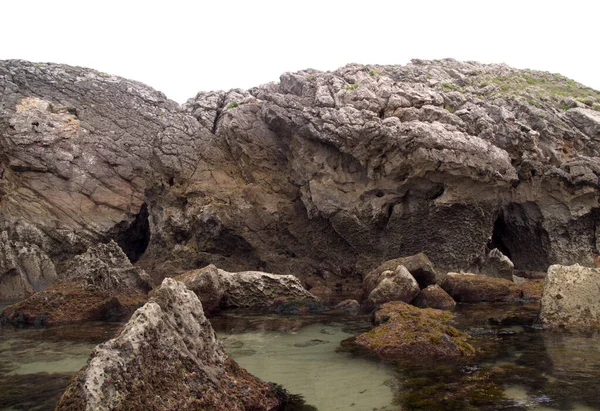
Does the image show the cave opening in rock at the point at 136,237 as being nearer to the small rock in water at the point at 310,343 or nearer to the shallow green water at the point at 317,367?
the shallow green water at the point at 317,367

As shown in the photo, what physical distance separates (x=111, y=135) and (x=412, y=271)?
22629 millimetres

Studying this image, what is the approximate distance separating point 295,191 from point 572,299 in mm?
18100

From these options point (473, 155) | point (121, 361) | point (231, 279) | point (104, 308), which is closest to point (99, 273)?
point (104, 308)

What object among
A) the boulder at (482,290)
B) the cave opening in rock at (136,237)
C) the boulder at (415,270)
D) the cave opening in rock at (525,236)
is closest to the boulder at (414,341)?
the boulder at (482,290)

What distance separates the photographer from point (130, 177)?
31547 mm

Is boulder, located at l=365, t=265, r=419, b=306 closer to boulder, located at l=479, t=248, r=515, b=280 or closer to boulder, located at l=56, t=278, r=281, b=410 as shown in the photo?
boulder, located at l=479, t=248, r=515, b=280

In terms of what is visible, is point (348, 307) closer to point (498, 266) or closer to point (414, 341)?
point (414, 341)

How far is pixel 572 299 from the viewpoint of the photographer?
14.1 m

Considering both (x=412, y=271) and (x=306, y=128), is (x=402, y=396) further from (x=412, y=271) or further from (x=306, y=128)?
(x=306, y=128)

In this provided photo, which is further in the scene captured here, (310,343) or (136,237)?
(136,237)

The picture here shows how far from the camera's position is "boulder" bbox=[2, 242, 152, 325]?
16.7m

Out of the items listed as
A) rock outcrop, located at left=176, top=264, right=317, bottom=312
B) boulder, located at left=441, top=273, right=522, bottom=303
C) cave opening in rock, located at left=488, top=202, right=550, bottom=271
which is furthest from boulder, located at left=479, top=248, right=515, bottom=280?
rock outcrop, located at left=176, top=264, right=317, bottom=312

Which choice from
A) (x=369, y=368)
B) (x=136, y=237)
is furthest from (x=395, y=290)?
(x=136, y=237)

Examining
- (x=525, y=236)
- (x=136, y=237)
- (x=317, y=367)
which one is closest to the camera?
(x=317, y=367)
